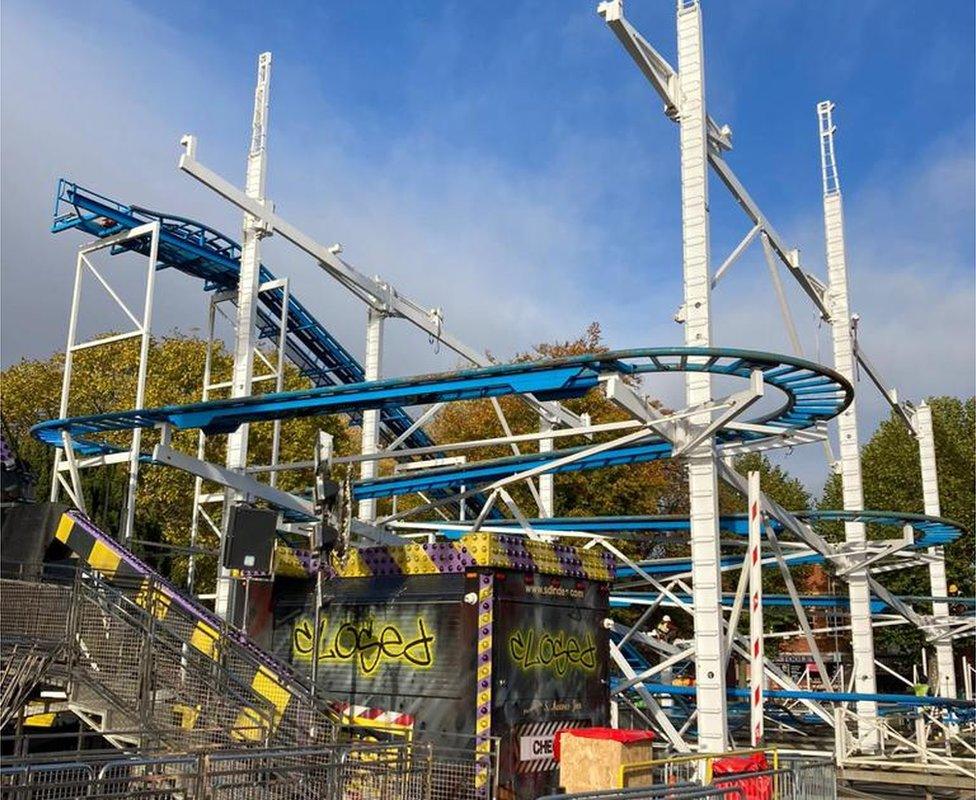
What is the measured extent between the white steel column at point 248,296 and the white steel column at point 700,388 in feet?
31.5

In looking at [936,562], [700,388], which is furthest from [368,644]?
[936,562]

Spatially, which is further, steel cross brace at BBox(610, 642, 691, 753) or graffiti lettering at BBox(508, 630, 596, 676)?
steel cross brace at BBox(610, 642, 691, 753)

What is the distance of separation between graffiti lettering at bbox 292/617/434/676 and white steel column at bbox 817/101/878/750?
11241mm

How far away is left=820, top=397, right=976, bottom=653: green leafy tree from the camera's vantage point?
46.2 m

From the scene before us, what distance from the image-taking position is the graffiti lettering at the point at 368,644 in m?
14.5

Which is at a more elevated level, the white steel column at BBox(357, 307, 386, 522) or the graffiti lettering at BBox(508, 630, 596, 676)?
the white steel column at BBox(357, 307, 386, 522)

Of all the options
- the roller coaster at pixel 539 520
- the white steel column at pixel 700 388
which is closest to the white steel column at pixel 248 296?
the roller coaster at pixel 539 520

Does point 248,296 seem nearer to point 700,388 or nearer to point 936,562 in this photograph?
point 700,388

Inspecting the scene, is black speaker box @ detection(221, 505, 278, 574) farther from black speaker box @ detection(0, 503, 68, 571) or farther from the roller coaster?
black speaker box @ detection(0, 503, 68, 571)

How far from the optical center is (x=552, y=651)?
589 inches

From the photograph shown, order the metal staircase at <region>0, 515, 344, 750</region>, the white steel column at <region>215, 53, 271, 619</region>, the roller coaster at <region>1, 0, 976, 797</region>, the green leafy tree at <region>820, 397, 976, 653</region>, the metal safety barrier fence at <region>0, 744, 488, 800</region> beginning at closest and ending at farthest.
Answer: the metal safety barrier fence at <region>0, 744, 488, 800</region> < the metal staircase at <region>0, 515, 344, 750</region> < the roller coaster at <region>1, 0, 976, 797</region> < the white steel column at <region>215, 53, 271, 619</region> < the green leafy tree at <region>820, 397, 976, 653</region>

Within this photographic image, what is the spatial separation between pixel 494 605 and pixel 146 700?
466 cm

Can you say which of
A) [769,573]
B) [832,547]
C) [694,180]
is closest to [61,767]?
[694,180]

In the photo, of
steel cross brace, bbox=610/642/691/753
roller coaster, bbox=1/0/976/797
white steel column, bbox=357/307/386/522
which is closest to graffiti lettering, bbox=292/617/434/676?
roller coaster, bbox=1/0/976/797
